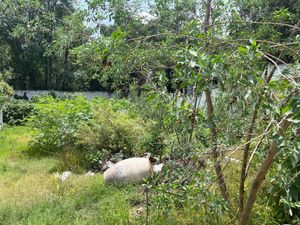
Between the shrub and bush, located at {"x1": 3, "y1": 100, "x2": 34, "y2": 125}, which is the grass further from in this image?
bush, located at {"x1": 3, "y1": 100, "x2": 34, "y2": 125}

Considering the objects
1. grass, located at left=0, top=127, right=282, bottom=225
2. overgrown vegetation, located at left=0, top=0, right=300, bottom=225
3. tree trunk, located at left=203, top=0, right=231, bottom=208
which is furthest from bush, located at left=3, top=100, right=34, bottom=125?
tree trunk, located at left=203, top=0, right=231, bottom=208

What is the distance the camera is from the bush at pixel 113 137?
702cm

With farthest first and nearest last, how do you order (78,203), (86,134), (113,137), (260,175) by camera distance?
(86,134), (113,137), (78,203), (260,175)

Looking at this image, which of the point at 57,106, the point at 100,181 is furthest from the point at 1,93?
the point at 100,181

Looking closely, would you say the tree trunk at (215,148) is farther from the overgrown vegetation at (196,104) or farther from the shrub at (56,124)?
the shrub at (56,124)

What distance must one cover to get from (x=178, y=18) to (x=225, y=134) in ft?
8.04

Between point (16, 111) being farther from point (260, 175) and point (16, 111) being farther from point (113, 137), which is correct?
point (260, 175)

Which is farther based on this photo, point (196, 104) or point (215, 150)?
point (196, 104)

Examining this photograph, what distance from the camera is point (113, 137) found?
7.10 meters

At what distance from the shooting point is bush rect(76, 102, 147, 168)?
7023 mm

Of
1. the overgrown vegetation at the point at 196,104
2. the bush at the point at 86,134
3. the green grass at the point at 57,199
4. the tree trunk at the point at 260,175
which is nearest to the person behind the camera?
the overgrown vegetation at the point at 196,104

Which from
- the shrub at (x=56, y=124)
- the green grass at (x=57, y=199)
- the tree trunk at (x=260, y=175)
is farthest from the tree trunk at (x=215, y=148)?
the shrub at (x=56, y=124)

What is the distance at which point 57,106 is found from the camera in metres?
8.66

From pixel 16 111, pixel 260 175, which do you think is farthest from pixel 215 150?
pixel 16 111
